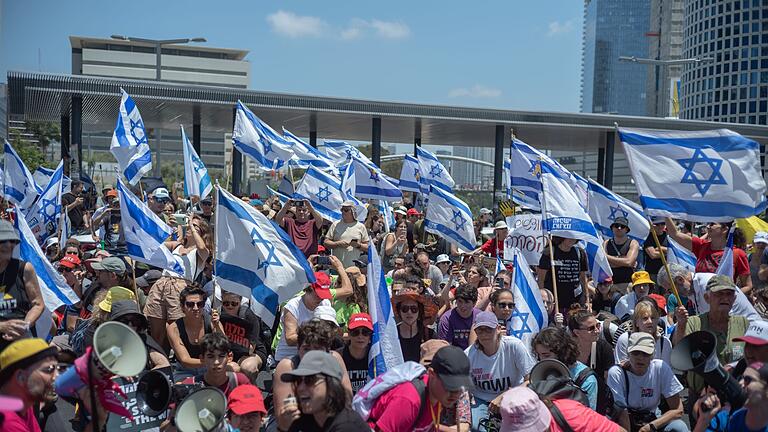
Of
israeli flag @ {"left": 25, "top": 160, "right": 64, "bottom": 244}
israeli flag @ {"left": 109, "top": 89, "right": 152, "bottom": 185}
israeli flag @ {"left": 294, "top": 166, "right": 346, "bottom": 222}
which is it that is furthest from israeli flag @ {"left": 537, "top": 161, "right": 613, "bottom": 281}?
israeli flag @ {"left": 25, "top": 160, "right": 64, "bottom": 244}

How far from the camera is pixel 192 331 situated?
695 cm

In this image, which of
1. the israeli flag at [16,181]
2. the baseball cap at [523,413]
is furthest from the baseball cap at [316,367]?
the israeli flag at [16,181]

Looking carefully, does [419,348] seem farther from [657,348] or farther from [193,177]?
[193,177]

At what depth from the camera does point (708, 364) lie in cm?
426

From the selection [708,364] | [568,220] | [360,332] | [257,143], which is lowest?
[360,332]

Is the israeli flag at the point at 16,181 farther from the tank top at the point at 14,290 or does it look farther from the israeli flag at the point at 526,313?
the israeli flag at the point at 526,313

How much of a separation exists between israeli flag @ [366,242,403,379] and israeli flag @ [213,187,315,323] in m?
1.26

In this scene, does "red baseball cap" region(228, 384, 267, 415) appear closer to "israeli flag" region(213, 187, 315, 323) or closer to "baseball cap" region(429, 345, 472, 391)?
"baseball cap" region(429, 345, 472, 391)

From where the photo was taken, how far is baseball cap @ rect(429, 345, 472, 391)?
4.48m

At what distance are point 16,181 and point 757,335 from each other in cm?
1103

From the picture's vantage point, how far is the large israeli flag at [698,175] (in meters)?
7.46

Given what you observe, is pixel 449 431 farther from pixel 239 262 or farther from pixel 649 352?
pixel 239 262

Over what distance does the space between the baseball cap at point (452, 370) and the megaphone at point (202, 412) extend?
1.16 metres

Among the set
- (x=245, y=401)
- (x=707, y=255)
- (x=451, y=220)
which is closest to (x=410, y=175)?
(x=451, y=220)
